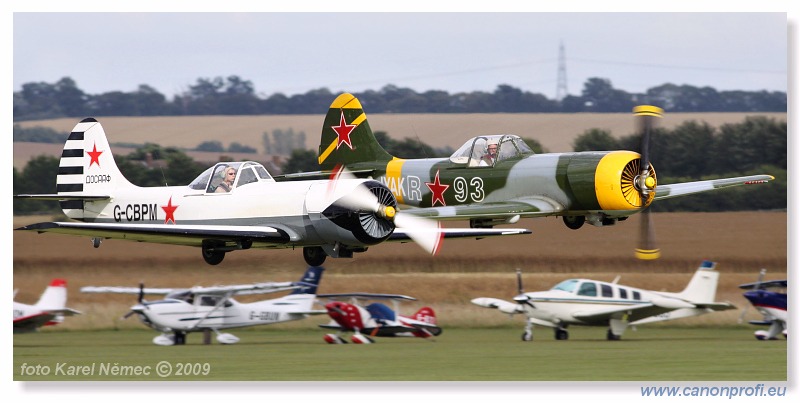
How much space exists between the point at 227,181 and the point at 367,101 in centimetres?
590

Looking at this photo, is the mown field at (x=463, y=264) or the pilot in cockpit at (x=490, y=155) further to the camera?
the mown field at (x=463, y=264)

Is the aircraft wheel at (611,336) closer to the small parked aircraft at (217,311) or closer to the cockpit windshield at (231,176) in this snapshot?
the small parked aircraft at (217,311)

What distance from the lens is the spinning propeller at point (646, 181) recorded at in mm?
14672

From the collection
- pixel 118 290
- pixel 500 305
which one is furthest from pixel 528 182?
pixel 500 305

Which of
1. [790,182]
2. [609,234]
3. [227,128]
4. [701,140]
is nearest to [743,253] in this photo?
[609,234]

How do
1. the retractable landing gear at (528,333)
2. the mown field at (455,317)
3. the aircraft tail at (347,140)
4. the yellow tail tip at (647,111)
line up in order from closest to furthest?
the yellow tail tip at (647,111) < the aircraft tail at (347,140) < the mown field at (455,317) < the retractable landing gear at (528,333)

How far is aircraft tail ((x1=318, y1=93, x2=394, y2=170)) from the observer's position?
1716 cm

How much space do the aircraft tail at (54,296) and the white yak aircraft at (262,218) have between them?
734 cm

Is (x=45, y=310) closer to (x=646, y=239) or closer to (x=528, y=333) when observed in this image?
(x=528, y=333)

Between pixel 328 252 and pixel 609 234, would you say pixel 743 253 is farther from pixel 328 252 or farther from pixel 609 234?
pixel 328 252

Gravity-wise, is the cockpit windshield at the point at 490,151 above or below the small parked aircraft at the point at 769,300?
above

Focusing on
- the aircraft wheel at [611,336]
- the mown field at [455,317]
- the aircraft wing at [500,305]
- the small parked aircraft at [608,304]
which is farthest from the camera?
the aircraft wheel at [611,336]

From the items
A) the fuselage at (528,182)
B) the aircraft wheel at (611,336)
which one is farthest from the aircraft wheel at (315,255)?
the aircraft wheel at (611,336)

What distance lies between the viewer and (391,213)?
1248 centimetres
